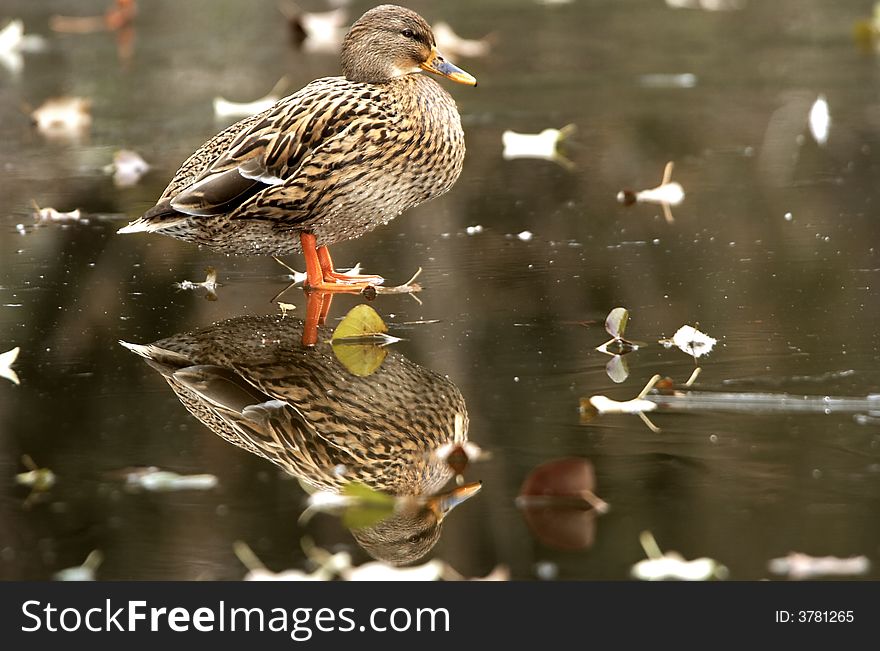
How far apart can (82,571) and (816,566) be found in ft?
5.31

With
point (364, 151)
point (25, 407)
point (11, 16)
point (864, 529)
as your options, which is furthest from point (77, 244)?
point (11, 16)

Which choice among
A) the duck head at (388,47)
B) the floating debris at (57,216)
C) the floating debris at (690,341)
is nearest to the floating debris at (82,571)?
the floating debris at (690,341)

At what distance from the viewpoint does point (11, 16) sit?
41.9 feet

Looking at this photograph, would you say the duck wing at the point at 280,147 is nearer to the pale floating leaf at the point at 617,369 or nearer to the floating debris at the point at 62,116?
the pale floating leaf at the point at 617,369

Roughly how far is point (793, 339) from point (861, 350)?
0.77 feet

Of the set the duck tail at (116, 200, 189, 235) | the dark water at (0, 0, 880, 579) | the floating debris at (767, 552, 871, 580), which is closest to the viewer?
the floating debris at (767, 552, 871, 580)

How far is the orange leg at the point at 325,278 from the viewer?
5.41 metres

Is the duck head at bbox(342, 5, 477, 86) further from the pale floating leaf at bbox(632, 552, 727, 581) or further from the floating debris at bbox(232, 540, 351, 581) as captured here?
the pale floating leaf at bbox(632, 552, 727, 581)

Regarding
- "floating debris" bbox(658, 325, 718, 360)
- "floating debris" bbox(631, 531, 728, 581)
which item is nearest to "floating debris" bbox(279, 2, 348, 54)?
"floating debris" bbox(658, 325, 718, 360)

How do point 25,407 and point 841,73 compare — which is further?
point 841,73

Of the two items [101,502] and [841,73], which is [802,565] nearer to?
[101,502]

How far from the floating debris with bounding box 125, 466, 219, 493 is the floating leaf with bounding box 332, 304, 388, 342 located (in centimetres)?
116

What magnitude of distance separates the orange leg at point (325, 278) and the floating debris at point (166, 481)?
1.82 m

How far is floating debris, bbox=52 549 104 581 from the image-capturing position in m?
3.18
